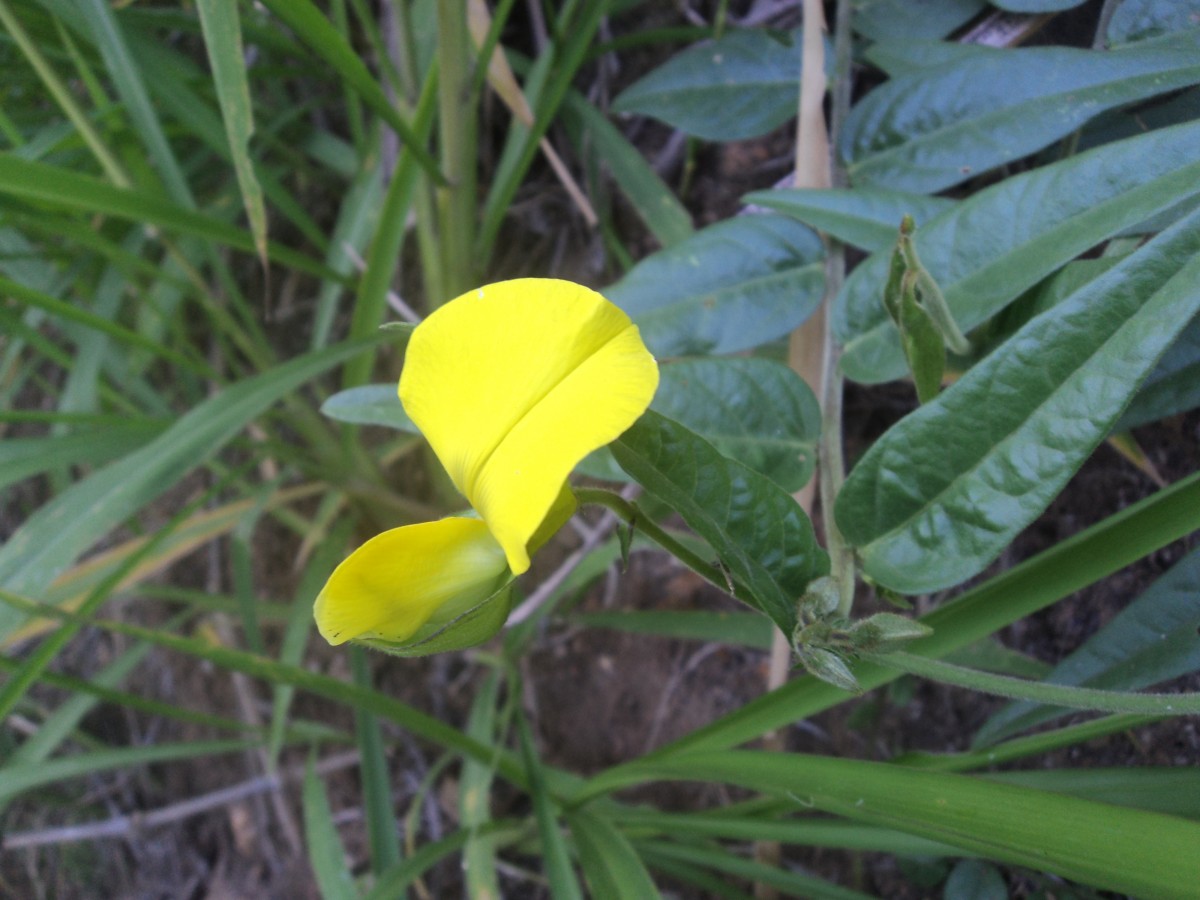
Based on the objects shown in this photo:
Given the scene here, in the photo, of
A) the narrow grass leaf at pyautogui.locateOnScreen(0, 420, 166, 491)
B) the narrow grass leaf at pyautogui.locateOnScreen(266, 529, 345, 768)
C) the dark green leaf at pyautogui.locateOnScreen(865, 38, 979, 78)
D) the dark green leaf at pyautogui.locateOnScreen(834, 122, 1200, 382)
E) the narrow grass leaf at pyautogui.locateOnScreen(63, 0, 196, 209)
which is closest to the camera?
the dark green leaf at pyautogui.locateOnScreen(834, 122, 1200, 382)

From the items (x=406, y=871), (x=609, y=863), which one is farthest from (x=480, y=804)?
(x=609, y=863)

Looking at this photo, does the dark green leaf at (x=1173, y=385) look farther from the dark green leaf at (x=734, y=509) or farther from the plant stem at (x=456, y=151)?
the plant stem at (x=456, y=151)

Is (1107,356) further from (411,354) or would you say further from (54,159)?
(54,159)

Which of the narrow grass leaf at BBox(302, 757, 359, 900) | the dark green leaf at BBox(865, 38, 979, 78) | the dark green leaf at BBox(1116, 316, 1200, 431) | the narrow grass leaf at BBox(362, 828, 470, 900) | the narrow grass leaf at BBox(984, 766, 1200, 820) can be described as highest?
the dark green leaf at BBox(865, 38, 979, 78)

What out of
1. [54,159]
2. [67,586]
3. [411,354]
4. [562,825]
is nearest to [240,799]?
[67,586]

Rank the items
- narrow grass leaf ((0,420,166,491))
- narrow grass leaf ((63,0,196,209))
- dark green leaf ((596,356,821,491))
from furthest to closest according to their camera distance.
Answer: narrow grass leaf ((0,420,166,491)), narrow grass leaf ((63,0,196,209)), dark green leaf ((596,356,821,491))

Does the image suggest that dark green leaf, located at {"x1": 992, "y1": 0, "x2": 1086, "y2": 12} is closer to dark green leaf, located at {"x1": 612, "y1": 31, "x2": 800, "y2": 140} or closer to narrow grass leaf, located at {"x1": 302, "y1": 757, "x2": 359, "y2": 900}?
dark green leaf, located at {"x1": 612, "y1": 31, "x2": 800, "y2": 140}

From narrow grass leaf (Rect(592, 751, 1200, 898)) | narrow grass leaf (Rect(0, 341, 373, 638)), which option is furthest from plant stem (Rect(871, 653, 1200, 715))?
narrow grass leaf (Rect(0, 341, 373, 638))

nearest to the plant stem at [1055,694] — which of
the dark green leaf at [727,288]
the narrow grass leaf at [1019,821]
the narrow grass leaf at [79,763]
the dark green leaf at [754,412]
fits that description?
the narrow grass leaf at [1019,821]

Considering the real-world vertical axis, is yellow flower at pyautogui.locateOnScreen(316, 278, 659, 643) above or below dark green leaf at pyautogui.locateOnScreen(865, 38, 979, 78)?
below
